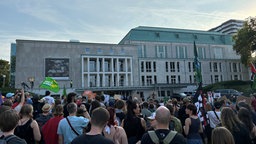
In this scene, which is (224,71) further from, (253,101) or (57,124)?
(57,124)

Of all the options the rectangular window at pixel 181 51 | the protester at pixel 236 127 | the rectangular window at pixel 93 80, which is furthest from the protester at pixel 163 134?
the rectangular window at pixel 181 51

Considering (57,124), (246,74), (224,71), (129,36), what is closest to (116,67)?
(129,36)

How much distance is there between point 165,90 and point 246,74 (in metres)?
30.0

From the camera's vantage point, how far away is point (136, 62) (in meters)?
53.1

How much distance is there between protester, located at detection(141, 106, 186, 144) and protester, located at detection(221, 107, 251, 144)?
5.16 ft

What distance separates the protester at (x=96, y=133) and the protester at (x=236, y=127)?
2.46m

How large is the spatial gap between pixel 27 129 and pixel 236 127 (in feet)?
14.0

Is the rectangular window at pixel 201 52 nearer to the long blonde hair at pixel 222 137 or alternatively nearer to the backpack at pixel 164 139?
the long blonde hair at pixel 222 137

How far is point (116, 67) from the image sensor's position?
51.3m

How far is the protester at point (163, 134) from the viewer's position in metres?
2.94

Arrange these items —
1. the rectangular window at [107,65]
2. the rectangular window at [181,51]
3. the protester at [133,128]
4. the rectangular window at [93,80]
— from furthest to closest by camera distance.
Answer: the rectangular window at [181,51] → the rectangular window at [107,65] → the rectangular window at [93,80] → the protester at [133,128]

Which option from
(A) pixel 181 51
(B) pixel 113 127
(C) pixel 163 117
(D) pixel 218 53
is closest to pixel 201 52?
(D) pixel 218 53

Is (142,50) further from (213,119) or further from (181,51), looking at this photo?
(213,119)

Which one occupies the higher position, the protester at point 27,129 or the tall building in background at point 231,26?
the tall building in background at point 231,26
